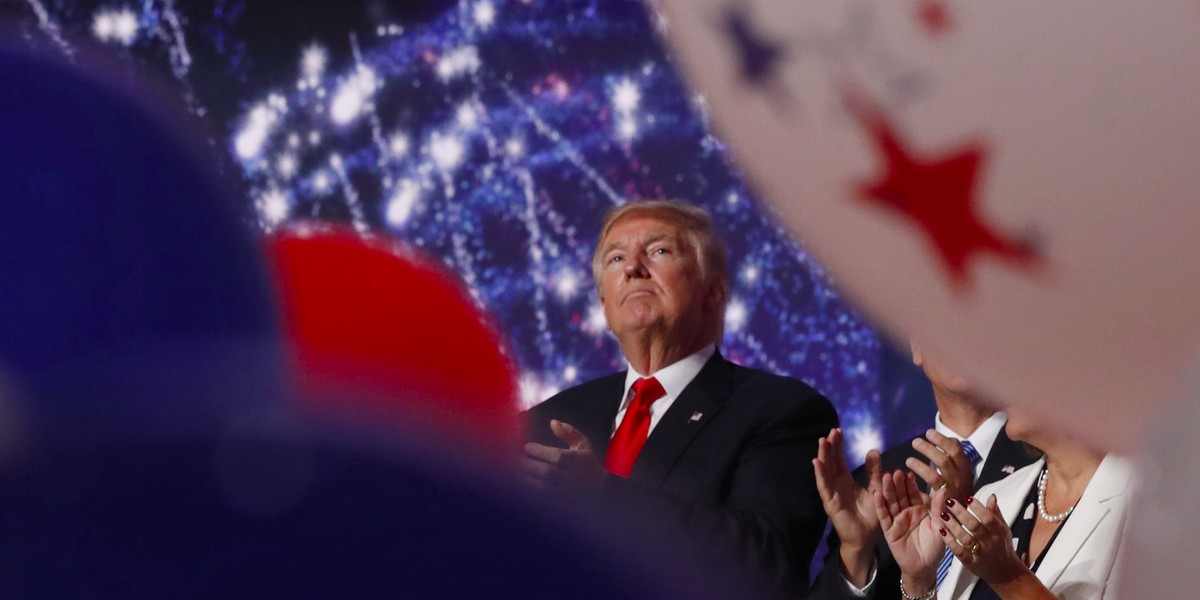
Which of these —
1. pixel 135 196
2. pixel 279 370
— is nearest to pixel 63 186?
pixel 135 196

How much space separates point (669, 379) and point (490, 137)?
25.7 inches

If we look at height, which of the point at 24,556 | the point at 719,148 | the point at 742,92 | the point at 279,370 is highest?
the point at 719,148

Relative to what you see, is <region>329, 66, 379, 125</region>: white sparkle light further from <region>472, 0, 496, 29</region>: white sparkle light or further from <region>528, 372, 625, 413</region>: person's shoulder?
<region>528, 372, 625, 413</region>: person's shoulder

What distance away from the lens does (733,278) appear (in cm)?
170

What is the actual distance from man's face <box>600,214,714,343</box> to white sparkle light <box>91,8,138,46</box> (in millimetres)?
885

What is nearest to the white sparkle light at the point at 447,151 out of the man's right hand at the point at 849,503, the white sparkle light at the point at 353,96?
the white sparkle light at the point at 353,96

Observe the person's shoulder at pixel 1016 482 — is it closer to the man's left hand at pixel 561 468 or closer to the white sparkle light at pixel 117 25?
the man's left hand at pixel 561 468

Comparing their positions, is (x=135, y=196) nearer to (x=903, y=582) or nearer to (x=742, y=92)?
(x=742, y=92)

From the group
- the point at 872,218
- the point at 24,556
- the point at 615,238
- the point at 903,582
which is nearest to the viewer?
the point at 24,556

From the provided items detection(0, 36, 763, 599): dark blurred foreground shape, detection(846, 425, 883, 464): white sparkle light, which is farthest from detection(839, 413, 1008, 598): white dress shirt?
detection(0, 36, 763, 599): dark blurred foreground shape

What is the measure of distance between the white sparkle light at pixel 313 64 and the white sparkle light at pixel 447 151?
0.18 m

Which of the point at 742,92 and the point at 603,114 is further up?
the point at 603,114

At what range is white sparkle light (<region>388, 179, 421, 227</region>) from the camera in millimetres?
1791

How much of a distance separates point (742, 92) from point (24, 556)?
0.43 metres
